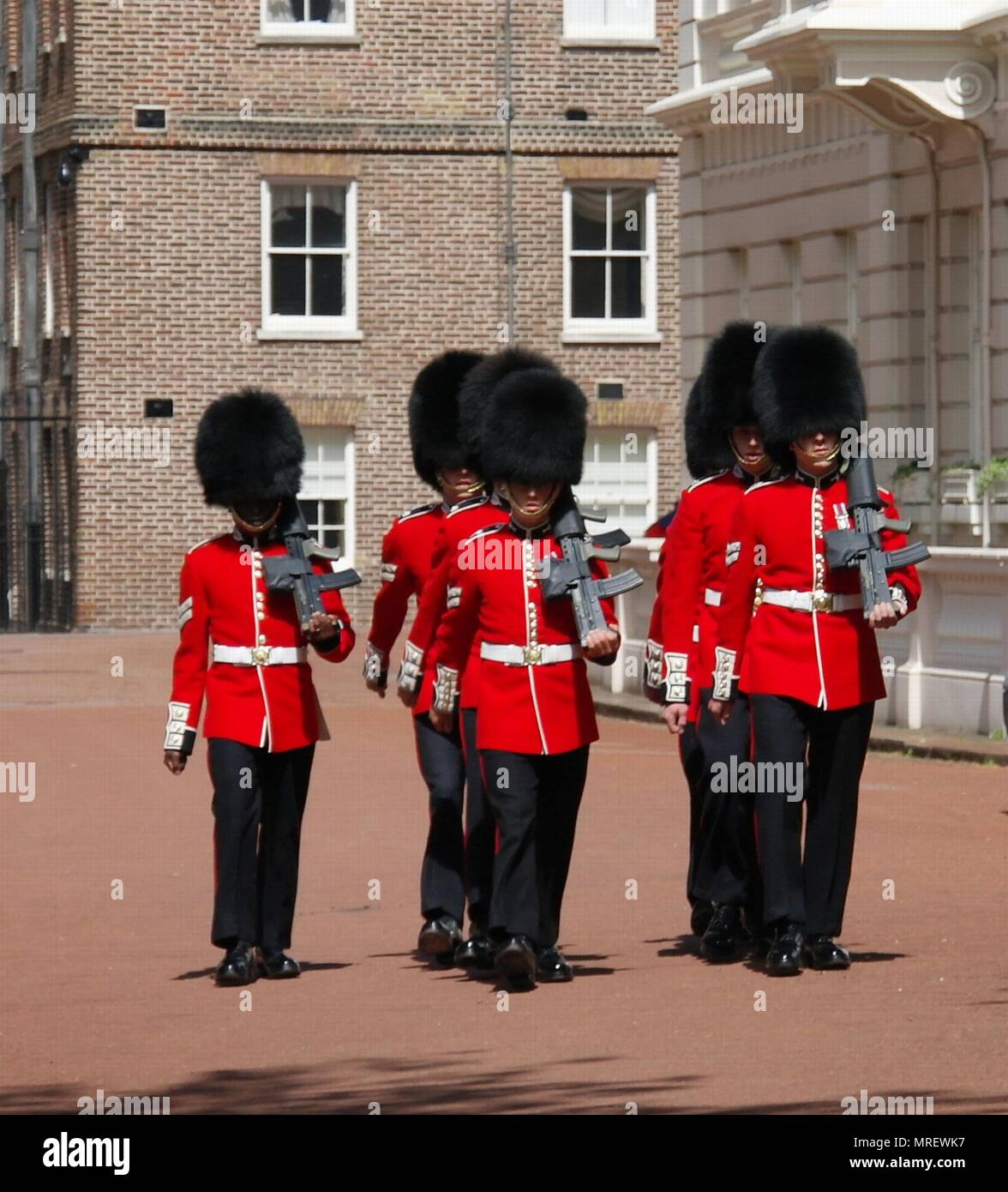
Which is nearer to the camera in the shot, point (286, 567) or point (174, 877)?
point (286, 567)

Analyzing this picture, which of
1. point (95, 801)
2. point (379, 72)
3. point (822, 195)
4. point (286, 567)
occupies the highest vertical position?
point (379, 72)

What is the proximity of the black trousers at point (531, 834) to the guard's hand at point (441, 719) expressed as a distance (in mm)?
299

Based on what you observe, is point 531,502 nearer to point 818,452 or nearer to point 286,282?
point 818,452

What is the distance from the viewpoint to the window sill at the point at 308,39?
35031 mm

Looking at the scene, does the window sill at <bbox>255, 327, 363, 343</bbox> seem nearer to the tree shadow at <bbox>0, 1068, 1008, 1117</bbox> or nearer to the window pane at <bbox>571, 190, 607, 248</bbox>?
the window pane at <bbox>571, 190, 607, 248</bbox>

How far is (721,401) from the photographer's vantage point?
11.1 metres

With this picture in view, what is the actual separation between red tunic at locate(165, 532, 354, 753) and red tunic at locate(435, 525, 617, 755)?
48 cm

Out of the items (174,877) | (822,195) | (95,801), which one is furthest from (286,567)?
(822,195)

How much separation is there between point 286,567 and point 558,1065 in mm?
2429

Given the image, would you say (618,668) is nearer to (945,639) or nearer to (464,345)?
(945,639)

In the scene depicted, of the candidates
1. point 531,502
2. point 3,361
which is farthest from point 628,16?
point 531,502

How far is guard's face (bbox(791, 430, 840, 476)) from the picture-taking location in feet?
33.2

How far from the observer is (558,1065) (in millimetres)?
8312

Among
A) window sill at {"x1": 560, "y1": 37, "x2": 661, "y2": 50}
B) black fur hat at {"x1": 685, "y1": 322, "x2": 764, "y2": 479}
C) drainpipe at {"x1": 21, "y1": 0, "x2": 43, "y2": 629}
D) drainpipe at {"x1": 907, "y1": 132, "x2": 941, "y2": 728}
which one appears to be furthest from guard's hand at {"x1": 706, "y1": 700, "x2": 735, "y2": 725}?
window sill at {"x1": 560, "y1": 37, "x2": 661, "y2": 50}
